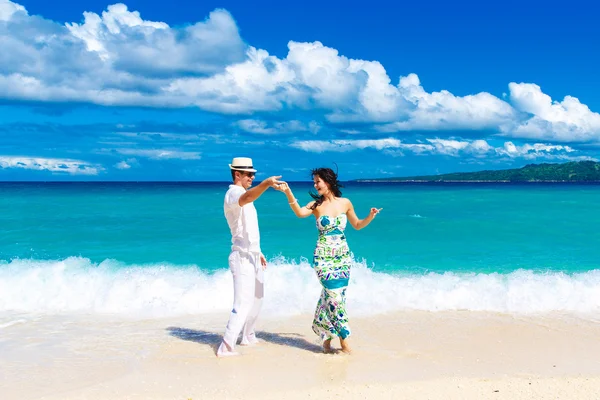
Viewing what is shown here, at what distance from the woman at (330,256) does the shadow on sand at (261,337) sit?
1.66ft

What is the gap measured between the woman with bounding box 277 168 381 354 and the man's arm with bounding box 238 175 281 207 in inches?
23.3

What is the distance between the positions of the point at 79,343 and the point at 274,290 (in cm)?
405

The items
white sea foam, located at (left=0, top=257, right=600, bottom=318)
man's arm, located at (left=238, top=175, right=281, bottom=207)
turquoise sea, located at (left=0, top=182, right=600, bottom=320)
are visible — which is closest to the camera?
man's arm, located at (left=238, top=175, right=281, bottom=207)

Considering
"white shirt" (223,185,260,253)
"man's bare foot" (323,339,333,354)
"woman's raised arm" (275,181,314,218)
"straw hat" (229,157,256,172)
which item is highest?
"straw hat" (229,157,256,172)

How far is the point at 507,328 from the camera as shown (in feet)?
25.7

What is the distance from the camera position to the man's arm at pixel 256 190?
548 cm

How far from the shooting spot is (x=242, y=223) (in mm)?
6215

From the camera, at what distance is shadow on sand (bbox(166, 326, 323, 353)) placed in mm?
6848

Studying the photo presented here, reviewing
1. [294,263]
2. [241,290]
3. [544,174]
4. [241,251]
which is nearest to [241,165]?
[241,251]

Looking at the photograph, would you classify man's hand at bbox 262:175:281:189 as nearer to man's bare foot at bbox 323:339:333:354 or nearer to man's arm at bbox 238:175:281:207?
man's arm at bbox 238:175:281:207

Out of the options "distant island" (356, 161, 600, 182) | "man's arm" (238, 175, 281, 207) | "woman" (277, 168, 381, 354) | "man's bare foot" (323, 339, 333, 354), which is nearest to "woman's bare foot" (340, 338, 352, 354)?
"woman" (277, 168, 381, 354)

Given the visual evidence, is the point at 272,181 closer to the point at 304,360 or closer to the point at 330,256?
the point at 330,256

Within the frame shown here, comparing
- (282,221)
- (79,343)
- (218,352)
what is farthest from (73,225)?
(218,352)

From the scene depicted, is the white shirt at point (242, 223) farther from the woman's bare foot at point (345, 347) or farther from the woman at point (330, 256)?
the woman's bare foot at point (345, 347)
